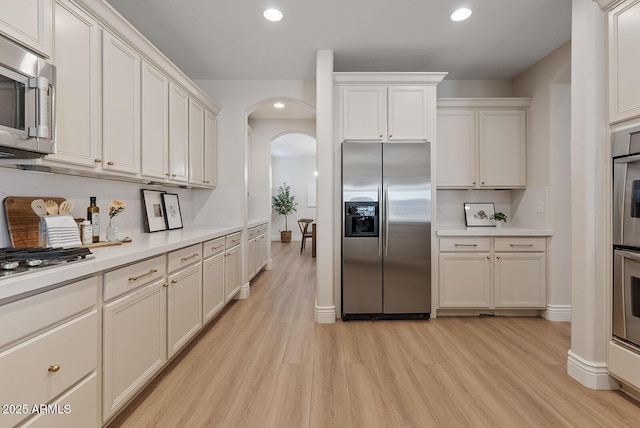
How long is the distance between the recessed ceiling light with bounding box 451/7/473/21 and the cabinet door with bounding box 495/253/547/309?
7.52 feet

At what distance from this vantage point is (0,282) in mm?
1001

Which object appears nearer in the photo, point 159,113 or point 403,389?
point 403,389

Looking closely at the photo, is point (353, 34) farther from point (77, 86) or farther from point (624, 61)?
point (77, 86)

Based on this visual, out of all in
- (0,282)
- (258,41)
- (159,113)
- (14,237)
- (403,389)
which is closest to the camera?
(0,282)

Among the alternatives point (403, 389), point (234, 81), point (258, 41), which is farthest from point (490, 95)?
point (403, 389)

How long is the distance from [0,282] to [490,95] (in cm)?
469

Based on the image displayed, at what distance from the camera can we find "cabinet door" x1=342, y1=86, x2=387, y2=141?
10.8ft

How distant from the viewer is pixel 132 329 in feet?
5.66

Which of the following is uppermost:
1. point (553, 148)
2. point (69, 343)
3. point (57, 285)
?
point (553, 148)

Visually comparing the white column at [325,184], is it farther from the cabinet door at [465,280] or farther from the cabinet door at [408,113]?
the cabinet door at [465,280]

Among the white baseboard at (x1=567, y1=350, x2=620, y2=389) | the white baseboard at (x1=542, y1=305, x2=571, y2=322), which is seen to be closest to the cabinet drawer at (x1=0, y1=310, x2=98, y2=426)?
the white baseboard at (x1=567, y1=350, x2=620, y2=389)

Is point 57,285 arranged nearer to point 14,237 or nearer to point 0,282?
point 0,282

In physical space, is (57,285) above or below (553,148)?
below

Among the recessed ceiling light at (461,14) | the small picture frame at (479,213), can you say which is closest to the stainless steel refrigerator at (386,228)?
the small picture frame at (479,213)
